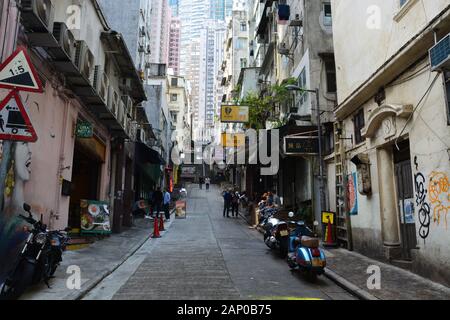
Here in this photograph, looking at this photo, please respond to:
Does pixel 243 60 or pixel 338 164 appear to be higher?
pixel 243 60

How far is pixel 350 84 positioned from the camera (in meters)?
12.6

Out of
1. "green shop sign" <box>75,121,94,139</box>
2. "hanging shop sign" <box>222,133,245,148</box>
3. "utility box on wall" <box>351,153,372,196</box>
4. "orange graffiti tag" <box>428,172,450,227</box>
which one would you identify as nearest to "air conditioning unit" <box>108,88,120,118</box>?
"green shop sign" <box>75,121,94,139</box>

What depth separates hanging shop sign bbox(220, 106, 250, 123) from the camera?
21375mm

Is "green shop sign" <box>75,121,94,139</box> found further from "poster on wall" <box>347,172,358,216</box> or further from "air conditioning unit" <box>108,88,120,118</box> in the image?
"poster on wall" <box>347,172,358,216</box>

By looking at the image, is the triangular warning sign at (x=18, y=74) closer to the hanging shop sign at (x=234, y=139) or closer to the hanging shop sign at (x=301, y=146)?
the hanging shop sign at (x=301, y=146)

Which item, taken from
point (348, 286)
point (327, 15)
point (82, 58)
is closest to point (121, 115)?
point (82, 58)

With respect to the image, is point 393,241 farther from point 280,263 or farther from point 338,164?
point 338,164

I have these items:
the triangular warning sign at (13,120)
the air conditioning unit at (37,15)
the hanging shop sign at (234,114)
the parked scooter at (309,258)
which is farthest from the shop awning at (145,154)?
the triangular warning sign at (13,120)

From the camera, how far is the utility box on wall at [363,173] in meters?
11.1

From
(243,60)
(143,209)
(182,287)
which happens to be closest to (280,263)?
(182,287)

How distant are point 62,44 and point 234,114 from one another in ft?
44.6

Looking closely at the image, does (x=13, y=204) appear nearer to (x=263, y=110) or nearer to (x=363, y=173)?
(x=363, y=173)

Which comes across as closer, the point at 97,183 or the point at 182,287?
the point at 182,287

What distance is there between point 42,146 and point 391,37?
30.0 feet
